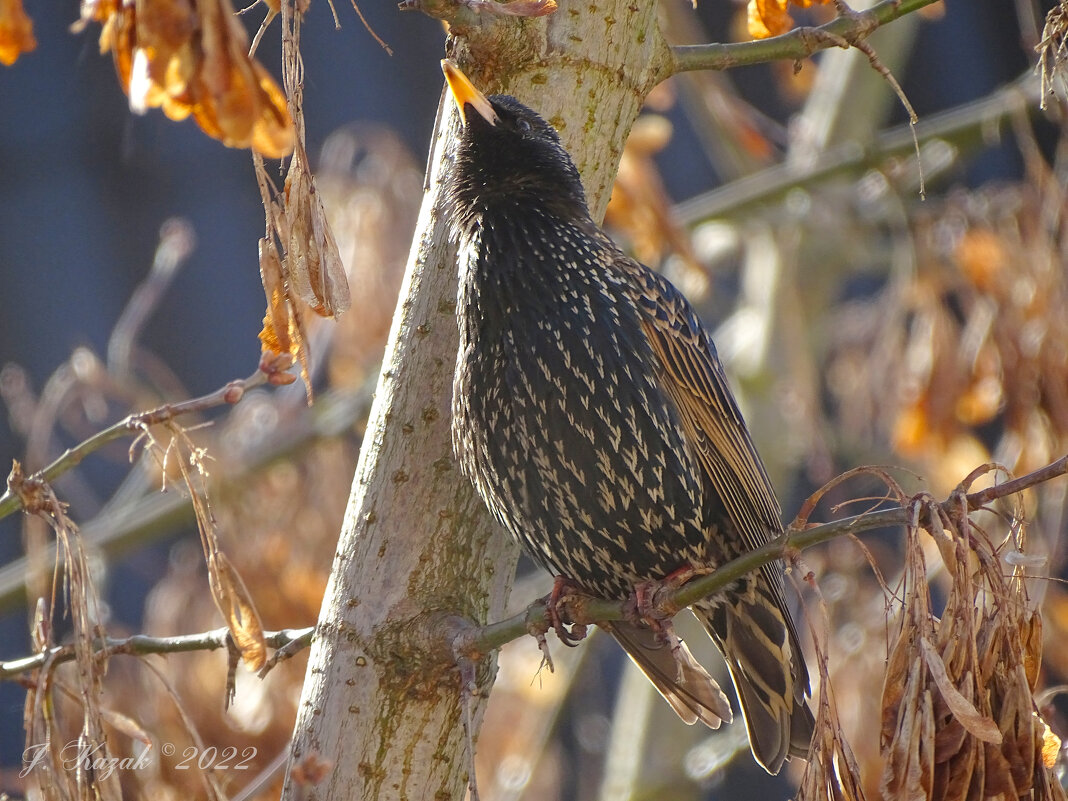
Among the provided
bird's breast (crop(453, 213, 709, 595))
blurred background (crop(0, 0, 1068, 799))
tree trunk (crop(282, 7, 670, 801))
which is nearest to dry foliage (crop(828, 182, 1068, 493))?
blurred background (crop(0, 0, 1068, 799))

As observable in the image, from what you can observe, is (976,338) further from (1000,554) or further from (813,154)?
(1000,554)

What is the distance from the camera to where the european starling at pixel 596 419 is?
94.3 inches

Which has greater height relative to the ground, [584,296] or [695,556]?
[584,296]

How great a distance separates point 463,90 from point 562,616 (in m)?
1.00

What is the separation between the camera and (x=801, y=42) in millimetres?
2260

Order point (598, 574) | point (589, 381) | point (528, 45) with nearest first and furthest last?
1. point (528, 45)
2. point (589, 381)
3. point (598, 574)

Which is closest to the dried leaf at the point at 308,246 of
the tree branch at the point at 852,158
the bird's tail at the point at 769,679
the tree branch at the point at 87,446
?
the tree branch at the point at 87,446

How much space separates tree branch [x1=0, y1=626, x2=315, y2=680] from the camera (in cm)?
194

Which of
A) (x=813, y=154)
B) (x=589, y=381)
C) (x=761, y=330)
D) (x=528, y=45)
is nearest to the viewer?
(x=528, y=45)

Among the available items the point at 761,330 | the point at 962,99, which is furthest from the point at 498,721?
the point at 962,99

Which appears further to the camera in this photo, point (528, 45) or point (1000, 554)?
point (528, 45)

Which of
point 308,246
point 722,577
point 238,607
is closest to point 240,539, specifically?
point 238,607

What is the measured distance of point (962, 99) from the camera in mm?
7250

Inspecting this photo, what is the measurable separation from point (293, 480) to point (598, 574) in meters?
1.88
